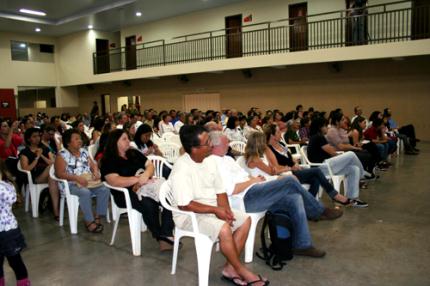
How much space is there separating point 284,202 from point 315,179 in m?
1.25

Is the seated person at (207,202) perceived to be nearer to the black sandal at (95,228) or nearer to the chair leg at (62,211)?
the black sandal at (95,228)

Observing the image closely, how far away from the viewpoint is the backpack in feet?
11.1

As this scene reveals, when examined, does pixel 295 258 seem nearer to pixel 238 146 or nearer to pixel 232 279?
pixel 232 279

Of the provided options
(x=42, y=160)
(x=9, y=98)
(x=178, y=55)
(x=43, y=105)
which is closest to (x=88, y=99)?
(x=43, y=105)

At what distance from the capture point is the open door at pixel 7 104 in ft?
60.2

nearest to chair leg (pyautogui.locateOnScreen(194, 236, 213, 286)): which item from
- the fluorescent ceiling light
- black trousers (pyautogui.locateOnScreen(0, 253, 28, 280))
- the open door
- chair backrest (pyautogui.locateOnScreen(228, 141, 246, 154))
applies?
black trousers (pyautogui.locateOnScreen(0, 253, 28, 280))

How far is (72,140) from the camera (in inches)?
179

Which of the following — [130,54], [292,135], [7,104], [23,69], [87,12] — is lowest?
[292,135]

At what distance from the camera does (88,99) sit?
2167 centimetres

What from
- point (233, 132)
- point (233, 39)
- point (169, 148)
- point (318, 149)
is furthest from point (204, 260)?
point (233, 39)

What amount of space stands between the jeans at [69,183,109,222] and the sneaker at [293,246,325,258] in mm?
2287

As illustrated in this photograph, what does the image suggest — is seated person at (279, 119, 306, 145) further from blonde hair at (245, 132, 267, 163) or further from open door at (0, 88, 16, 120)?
open door at (0, 88, 16, 120)

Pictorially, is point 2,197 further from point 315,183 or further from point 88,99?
point 88,99

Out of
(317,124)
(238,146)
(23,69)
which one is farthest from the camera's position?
(23,69)
